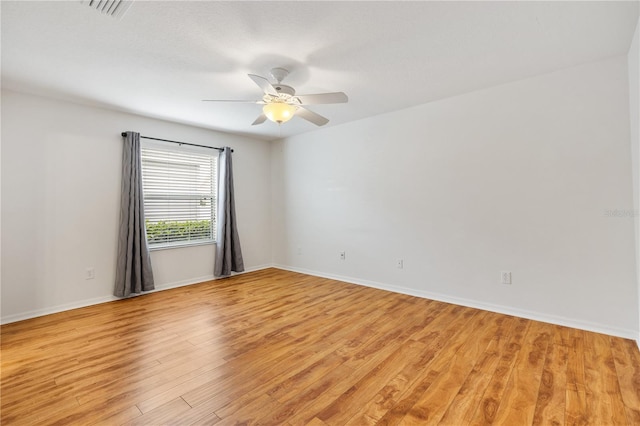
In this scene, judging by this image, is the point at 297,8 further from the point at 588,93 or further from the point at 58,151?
the point at 58,151

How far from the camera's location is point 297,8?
191cm

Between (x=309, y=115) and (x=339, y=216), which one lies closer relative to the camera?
(x=309, y=115)

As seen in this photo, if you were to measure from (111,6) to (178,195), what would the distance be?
2.99m

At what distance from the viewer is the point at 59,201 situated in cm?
343

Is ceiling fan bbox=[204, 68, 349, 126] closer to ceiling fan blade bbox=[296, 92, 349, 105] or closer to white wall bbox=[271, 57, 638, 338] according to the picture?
ceiling fan blade bbox=[296, 92, 349, 105]

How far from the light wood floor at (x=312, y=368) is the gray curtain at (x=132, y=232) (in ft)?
1.65

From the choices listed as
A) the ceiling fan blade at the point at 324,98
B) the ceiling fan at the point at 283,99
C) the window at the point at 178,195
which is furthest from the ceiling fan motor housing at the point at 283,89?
the window at the point at 178,195

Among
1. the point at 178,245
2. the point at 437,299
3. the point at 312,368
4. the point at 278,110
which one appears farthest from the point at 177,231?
the point at 437,299

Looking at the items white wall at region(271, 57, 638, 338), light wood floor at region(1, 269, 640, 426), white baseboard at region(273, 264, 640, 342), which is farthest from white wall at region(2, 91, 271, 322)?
white baseboard at region(273, 264, 640, 342)

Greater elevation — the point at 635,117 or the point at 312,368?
the point at 635,117

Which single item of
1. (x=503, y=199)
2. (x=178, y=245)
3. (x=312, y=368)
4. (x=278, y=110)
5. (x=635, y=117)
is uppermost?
(x=278, y=110)

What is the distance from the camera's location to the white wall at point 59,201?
314 cm

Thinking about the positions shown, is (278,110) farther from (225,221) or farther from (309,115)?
(225,221)

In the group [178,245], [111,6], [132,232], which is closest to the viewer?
[111,6]
